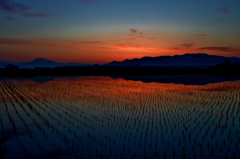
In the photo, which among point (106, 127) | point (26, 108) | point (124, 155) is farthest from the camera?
point (26, 108)

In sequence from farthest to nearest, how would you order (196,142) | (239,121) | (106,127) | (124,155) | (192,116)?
(192,116)
(239,121)
(106,127)
(196,142)
(124,155)

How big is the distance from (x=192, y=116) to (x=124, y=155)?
492 centimetres

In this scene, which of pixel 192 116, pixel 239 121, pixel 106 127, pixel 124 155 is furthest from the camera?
pixel 192 116

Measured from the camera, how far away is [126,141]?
649 cm

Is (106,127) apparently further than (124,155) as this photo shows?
Yes

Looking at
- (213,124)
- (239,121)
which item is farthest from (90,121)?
(239,121)

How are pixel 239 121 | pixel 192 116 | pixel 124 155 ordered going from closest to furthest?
pixel 124 155, pixel 239 121, pixel 192 116

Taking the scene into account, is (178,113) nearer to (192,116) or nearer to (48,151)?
(192,116)

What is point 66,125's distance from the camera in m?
8.22

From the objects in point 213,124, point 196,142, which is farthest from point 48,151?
point 213,124

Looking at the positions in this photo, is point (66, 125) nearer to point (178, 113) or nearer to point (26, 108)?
point (26, 108)

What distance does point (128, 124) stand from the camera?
26.8ft

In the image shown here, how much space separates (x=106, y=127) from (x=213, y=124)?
4174 mm

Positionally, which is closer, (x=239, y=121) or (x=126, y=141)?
(x=126, y=141)
